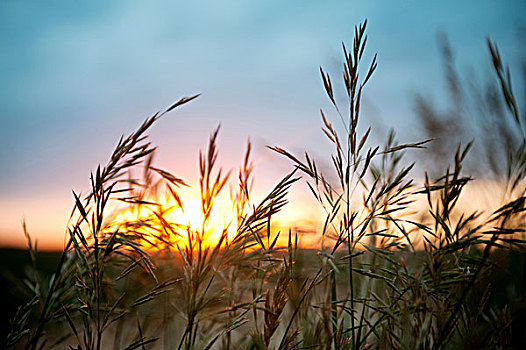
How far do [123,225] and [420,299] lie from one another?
619mm

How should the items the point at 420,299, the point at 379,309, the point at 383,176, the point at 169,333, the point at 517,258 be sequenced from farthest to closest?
the point at 517,258 → the point at 383,176 → the point at 169,333 → the point at 379,309 → the point at 420,299

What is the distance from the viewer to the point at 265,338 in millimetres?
902

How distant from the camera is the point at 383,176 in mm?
1583

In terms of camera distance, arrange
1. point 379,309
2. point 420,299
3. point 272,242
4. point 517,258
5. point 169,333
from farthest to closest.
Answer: point 517,258 → point 169,333 → point 272,242 → point 379,309 → point 420,299

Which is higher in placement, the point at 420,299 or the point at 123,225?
the point at 123,225

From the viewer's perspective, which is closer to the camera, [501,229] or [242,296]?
[501,229]

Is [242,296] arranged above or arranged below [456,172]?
below

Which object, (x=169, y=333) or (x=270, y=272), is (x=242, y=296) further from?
(x=169, y=333)

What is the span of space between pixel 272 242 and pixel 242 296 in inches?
5.6

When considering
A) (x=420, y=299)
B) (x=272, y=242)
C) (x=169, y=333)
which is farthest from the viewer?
(x=169, y=333)

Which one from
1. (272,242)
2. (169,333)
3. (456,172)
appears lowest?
(169,333)

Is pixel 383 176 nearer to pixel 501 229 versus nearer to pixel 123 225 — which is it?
pixel 501 229

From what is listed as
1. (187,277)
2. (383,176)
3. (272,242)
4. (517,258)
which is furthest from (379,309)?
(517,258)

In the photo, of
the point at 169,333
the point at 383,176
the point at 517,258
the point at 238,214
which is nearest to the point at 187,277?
the point at 238,214
